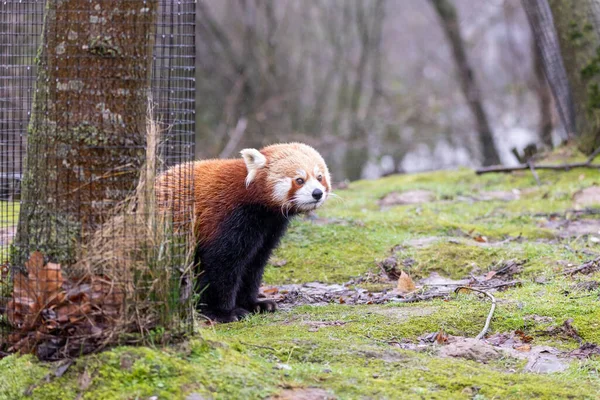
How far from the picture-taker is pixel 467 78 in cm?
1867

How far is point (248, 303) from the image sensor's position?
5996 millimetres

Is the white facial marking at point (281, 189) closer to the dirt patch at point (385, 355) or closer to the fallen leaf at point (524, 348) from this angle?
the dirt patch at point (385, 355)

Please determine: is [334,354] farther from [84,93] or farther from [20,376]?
[84,93]

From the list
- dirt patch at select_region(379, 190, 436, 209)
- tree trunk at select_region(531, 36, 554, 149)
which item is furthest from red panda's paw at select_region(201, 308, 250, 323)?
tree trunk at select_region(531, 36, 554, 149)

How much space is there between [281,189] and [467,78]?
1396 cm

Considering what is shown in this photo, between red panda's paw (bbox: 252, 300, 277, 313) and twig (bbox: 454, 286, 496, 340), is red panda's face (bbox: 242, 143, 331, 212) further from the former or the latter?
twig (bbox: 454, 286, 496, 340)

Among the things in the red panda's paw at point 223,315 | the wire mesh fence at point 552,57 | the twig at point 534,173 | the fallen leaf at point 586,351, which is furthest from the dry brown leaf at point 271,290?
the wire mesh fence at point 552,57

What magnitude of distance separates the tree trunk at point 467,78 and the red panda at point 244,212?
13.2 metres

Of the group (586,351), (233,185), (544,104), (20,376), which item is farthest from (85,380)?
(544,104)

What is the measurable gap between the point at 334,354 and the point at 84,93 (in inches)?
79.4

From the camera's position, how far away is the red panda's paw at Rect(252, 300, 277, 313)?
584 cm

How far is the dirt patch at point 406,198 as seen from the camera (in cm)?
1042

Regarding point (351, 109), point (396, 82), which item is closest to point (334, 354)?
point (351, 109)

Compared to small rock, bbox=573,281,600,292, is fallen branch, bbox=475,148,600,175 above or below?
above
